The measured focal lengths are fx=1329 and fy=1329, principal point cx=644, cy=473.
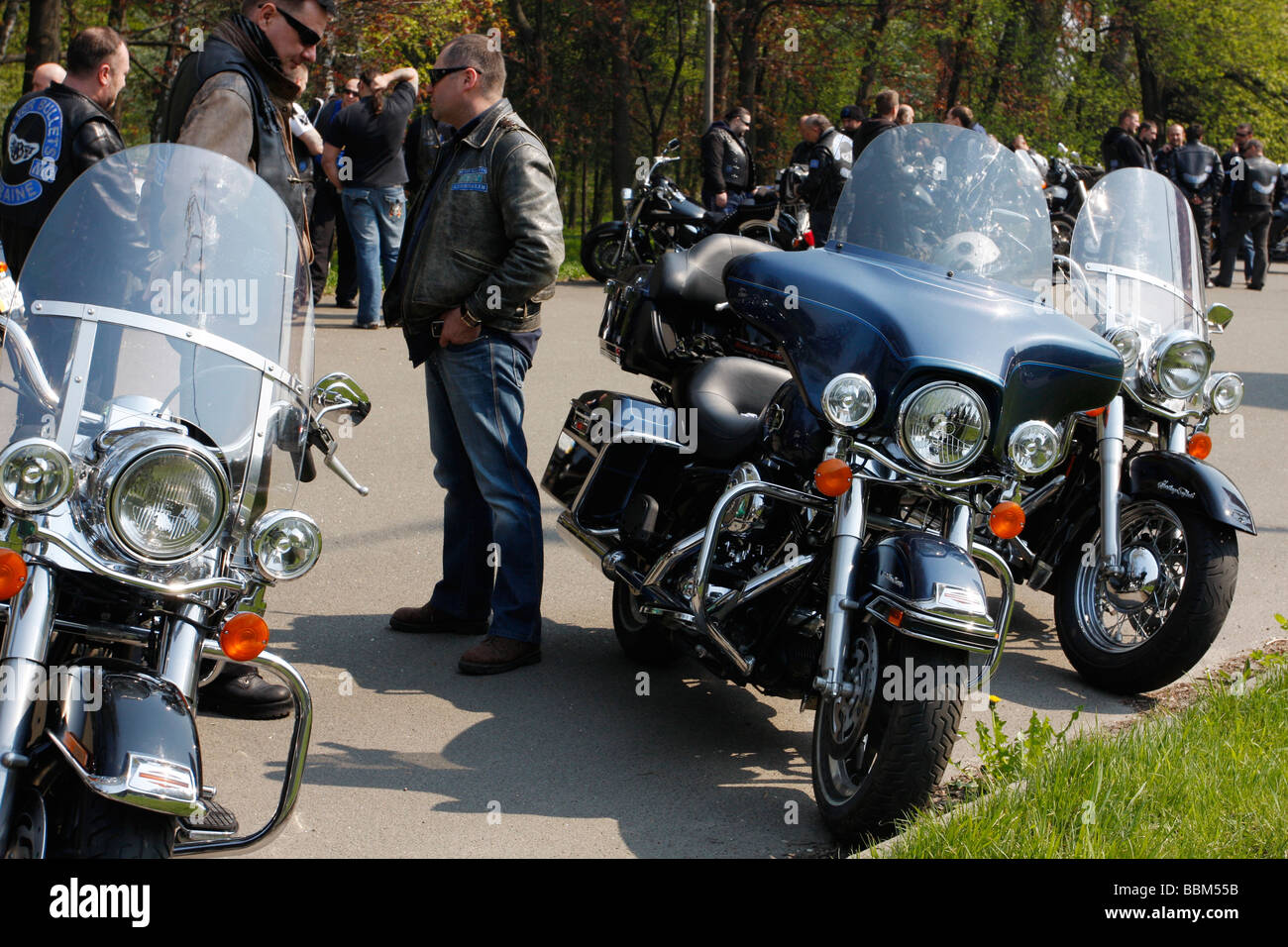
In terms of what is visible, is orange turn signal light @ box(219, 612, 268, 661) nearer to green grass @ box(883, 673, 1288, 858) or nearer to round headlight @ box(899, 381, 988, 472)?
green grass @ box(883, 673, 1288, 858)

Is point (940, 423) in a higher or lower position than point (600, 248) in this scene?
higher

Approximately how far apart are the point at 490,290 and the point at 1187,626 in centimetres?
259

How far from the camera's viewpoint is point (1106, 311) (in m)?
5.09

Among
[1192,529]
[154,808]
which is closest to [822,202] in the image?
[1192,529]

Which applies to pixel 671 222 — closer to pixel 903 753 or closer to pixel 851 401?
pixel 851 401

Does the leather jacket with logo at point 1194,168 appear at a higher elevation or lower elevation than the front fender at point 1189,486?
higher

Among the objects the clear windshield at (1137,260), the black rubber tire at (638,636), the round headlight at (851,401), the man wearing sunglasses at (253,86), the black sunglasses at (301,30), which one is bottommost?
the black rubber tire at (638,636)

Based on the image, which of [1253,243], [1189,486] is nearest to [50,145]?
[1189,486]

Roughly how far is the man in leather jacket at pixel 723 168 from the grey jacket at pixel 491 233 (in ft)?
36.8

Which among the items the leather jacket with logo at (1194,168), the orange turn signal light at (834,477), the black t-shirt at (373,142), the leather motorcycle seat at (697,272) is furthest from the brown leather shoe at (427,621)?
the leather jacket with logo at (1194,168)

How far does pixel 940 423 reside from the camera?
135 inches

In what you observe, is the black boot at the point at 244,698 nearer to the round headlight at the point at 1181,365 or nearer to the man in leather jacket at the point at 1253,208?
the round headlight at the point at 1181,365

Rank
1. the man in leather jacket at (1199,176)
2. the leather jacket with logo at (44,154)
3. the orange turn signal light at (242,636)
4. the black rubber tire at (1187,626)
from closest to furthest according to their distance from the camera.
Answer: the orange turn signal light at (242,636)
the black rubber tire at (1187,626)
the leather jacket with logo at (44,154)
the man in leather jacket at (1199,176)

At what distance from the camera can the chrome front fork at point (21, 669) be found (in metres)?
2.23
